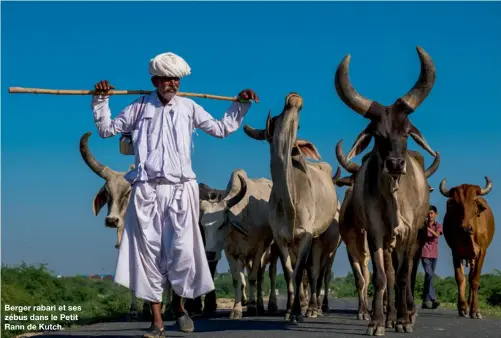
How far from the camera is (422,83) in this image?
1420 centimetres

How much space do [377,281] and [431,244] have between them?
8.63 metres

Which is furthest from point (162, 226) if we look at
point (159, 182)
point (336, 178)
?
point (336, 178)

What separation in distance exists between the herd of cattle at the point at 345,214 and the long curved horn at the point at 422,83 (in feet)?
0.04

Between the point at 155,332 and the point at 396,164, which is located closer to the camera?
the point at 155,332

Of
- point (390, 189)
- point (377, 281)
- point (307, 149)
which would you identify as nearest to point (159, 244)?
point (377, 281)

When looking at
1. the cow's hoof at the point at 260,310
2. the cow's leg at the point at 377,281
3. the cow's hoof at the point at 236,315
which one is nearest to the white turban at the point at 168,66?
the cow's leg at the point at 377,281

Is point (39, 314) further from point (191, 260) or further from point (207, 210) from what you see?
point (191, 260)

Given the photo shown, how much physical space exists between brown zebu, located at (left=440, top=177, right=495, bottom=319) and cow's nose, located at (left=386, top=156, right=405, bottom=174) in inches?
212

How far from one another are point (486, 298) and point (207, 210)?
11.3m

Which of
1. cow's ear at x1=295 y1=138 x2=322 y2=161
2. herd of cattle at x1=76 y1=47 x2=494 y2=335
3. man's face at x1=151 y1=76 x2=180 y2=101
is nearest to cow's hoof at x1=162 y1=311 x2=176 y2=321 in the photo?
herd of cattle at x1=76 y1=47 x2=494 y2=335

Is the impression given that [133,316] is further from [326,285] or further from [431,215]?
[431,215]

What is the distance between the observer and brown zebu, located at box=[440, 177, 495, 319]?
1850cm

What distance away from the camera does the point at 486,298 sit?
2738 cm

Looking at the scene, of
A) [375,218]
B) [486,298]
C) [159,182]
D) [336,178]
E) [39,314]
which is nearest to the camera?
[159,182]
